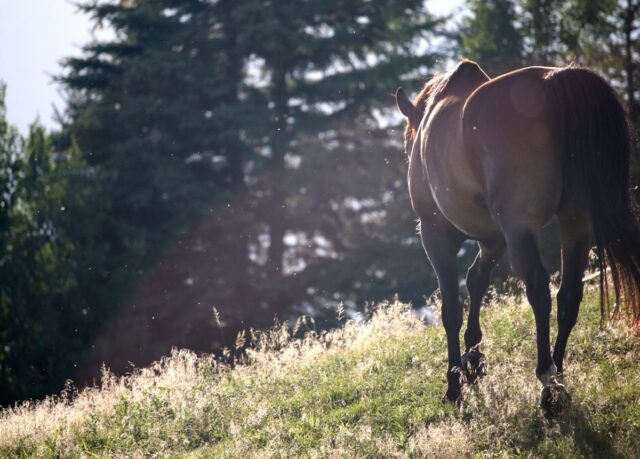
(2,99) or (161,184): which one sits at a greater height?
(2,99)

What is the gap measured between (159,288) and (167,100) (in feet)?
22.1

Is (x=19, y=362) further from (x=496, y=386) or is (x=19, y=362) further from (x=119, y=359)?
(x=496, y=386)

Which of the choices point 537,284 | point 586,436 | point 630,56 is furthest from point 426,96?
point 630,56

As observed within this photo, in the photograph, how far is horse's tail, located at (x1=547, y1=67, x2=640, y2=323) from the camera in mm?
6379

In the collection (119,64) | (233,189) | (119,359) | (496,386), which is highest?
(496,386)

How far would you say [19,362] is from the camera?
94.4ft

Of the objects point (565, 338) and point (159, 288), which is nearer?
point (565, 338)

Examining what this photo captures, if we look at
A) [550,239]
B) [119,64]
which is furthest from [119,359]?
[550,239]

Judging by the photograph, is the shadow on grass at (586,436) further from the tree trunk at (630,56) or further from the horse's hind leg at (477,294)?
the tree trunk at (630,56)

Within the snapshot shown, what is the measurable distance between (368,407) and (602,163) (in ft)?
9.58

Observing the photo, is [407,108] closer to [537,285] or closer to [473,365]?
[473,365]

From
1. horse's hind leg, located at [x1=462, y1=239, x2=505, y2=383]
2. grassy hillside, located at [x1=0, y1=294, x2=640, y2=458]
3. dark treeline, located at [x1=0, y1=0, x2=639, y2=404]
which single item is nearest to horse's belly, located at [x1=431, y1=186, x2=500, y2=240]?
horse's hind leg, located at [x1=462, y1=239, x2=505, y2=383]

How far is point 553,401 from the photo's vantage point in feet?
20.5

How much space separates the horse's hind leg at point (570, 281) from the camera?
273 inches
